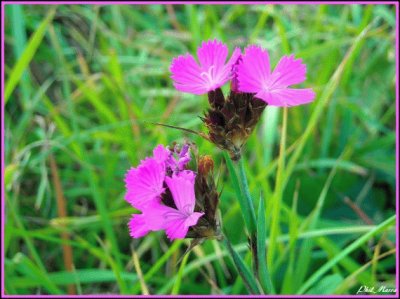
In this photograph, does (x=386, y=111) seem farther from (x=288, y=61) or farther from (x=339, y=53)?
(x=288, y=61)

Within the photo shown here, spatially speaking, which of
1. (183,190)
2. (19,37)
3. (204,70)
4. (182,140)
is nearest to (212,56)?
(204,70)

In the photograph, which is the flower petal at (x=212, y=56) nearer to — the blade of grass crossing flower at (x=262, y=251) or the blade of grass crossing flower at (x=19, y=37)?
the blade of grass crossing flower at (x=262, y=251)

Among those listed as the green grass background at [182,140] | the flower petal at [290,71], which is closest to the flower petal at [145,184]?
the flower petal at [290,71]

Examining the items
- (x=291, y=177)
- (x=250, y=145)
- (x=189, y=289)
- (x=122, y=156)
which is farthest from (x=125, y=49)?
(x=189, y=289)

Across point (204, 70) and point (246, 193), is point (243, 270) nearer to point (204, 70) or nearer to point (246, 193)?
point (246, 193)

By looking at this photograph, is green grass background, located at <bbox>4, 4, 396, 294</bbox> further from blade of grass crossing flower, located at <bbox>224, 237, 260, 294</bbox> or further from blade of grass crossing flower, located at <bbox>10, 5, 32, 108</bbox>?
blade of grass crossing flower, located at <bbox>224, 237, 260, 294</bbox>
